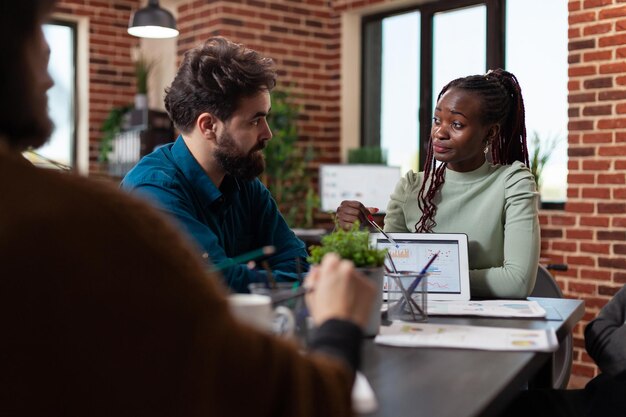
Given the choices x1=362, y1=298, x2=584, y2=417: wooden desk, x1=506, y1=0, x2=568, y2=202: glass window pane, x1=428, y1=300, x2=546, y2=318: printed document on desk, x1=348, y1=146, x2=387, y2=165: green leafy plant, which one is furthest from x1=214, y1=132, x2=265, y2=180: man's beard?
x1=348, y1=146, x2=387, y2=165: green leafy plant

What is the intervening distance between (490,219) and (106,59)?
445 centimetres

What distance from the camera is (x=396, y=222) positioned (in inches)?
83.7

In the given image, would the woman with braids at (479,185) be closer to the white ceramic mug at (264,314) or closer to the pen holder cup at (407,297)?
the pen holder cup at (407,297)

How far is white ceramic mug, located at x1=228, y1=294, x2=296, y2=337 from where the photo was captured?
37.1 inches

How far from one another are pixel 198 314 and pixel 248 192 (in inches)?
61.2

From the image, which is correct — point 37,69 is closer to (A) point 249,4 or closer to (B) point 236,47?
(B) point 236,47

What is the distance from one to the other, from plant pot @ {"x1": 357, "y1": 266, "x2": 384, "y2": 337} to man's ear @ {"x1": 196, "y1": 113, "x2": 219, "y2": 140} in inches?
35.8

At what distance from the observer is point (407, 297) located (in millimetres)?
1385

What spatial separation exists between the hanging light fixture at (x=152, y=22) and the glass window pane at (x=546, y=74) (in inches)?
83.5

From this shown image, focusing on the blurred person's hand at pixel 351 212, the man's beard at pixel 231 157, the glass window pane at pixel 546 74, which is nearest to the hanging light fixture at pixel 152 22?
the glass window pane at pixel 546 74

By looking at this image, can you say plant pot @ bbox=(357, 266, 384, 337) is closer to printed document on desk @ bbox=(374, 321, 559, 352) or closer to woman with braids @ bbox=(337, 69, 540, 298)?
printed document on desk @ bbox=(374, 321, 559, 352)

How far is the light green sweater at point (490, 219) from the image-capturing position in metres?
1.79

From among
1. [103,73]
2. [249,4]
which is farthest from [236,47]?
[103,73]

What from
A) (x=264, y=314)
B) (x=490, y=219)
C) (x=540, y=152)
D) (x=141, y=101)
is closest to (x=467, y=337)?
(x=264, y=314)
